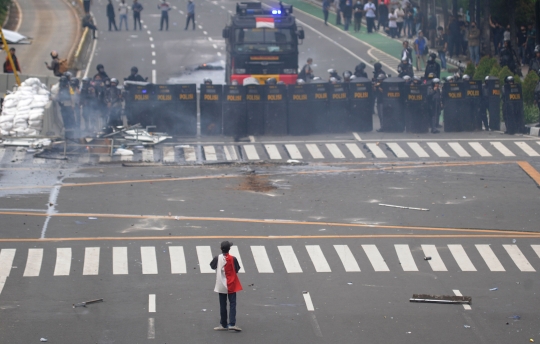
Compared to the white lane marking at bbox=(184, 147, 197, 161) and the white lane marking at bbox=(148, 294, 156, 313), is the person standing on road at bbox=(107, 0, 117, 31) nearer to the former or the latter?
the white lane marking at bbox=(184, 147, 197, 161)

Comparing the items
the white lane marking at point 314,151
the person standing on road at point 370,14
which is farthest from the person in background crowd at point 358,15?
the white lane marking at point 314,151

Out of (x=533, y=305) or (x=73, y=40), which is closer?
(x=533, y=305)

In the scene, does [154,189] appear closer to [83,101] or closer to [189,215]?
[189,215]

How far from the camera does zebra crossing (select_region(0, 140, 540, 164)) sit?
26469 mm

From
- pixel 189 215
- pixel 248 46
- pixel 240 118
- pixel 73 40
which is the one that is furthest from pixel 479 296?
pixel 73 40

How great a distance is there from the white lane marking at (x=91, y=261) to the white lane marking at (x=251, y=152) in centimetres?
931

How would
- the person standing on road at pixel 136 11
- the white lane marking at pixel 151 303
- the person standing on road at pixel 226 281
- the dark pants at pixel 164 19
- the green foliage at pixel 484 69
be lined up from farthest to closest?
the dark pants at pixel 164 19
the person standing on road at pixel 136 11
the green foliage at pixel 484 69
the white lane marking at pixel 151 303
the person standing on road at pixel 226 281

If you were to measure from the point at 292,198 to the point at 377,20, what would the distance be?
36516 millimetres

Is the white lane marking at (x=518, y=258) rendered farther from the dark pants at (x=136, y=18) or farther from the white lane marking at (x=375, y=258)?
the dark pants at (x=136, y=18)

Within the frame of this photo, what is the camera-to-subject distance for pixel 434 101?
2986 centimetres

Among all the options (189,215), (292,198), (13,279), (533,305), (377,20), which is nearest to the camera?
(533,305)

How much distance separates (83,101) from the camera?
2939 cm

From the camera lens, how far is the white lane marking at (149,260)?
16.7m

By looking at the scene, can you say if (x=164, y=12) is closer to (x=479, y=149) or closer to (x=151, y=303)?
(x=479, y=149)
